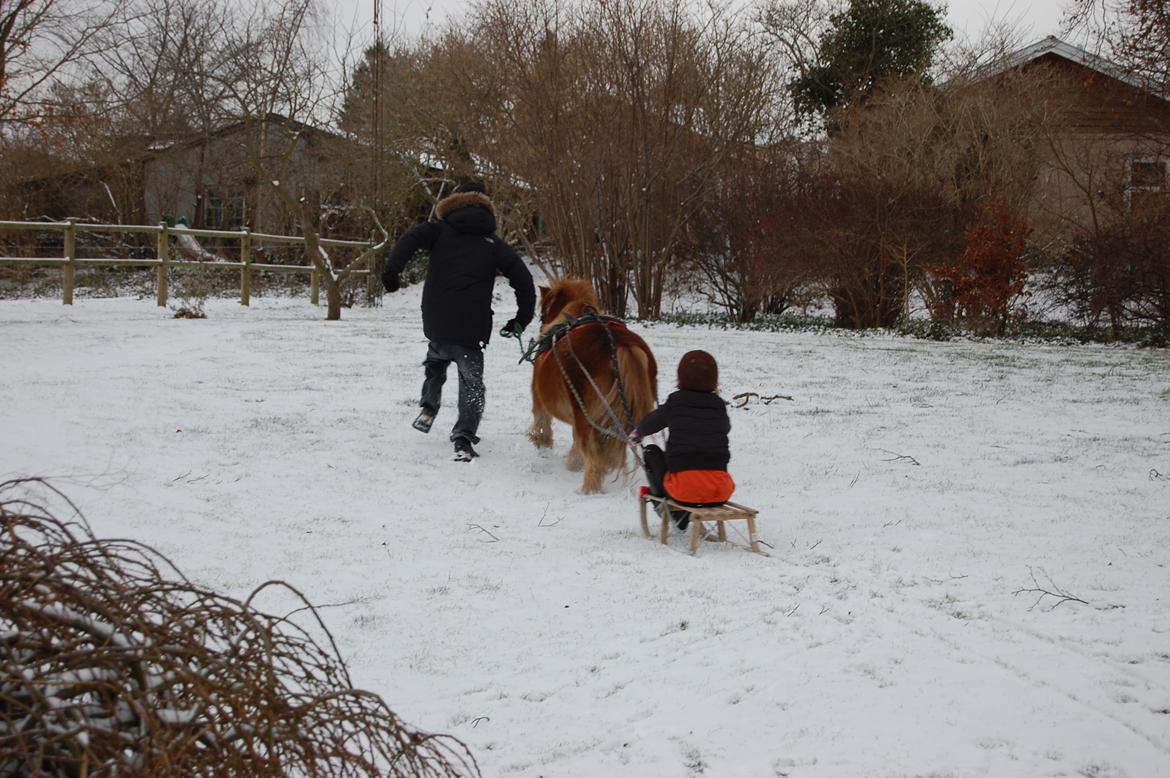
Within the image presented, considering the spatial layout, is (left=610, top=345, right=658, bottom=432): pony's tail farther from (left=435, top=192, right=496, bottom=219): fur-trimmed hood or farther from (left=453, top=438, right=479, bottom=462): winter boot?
(left=435, top=192, right=496, bottom=219): fur-trimmed hood

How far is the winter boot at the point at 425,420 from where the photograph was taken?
7.86 m

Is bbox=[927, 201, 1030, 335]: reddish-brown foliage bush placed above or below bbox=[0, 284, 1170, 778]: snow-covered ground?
above

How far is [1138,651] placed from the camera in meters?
3.99

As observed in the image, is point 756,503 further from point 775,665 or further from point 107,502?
point 107,502

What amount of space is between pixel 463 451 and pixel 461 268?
1330mm

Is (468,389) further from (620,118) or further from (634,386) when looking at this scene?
(620,118)

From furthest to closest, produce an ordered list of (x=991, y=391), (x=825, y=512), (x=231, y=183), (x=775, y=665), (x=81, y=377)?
(x=231, y=183) → (x=991, y=391) → (x=81, y=377) → (x=825, y=512) → (x=775, y=665)

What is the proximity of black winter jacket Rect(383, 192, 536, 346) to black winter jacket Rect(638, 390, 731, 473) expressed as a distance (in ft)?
7.49

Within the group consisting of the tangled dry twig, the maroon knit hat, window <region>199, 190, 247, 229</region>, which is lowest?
the tangled dry twig

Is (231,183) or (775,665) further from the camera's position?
(231,183)

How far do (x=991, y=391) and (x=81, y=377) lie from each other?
903cm

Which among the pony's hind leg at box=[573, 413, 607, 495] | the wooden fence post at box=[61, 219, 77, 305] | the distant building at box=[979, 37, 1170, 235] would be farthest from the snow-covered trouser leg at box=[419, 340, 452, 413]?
the wooden fence post at box=[61, 219, 77, 305]

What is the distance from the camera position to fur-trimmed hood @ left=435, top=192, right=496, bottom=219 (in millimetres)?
7602

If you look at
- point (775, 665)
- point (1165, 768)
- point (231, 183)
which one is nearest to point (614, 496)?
point (775, 665)
